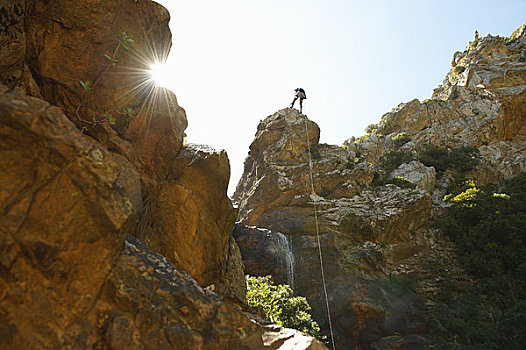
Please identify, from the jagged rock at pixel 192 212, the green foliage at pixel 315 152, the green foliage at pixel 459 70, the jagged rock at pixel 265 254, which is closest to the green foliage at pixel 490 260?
the jagged rock at pixel 265 254

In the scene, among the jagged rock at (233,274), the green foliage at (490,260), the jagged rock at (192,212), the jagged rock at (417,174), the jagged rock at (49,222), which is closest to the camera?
the jagged rock at (49,222)

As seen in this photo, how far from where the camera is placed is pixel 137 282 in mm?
4652

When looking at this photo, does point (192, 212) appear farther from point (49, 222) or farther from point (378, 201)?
point (378, 201)

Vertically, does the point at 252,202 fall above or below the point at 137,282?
above

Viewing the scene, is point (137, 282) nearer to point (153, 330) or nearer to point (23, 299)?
point (153, 330)

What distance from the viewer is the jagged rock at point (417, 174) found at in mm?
33122

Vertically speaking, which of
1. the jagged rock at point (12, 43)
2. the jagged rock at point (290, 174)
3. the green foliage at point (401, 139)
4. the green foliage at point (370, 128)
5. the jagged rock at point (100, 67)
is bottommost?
the jagged rock at point (12, 43)

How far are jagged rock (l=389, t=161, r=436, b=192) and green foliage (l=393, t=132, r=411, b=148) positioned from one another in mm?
8938

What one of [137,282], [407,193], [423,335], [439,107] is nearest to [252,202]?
[407,193]

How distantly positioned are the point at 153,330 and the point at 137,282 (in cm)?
76

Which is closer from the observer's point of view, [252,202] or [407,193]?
[407,193]

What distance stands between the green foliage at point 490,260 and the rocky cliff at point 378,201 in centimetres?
138

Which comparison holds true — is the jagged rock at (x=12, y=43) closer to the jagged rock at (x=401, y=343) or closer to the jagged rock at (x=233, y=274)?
the jagged rock at (x=233, y=274)

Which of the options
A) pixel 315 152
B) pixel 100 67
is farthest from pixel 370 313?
pixel 100 67
